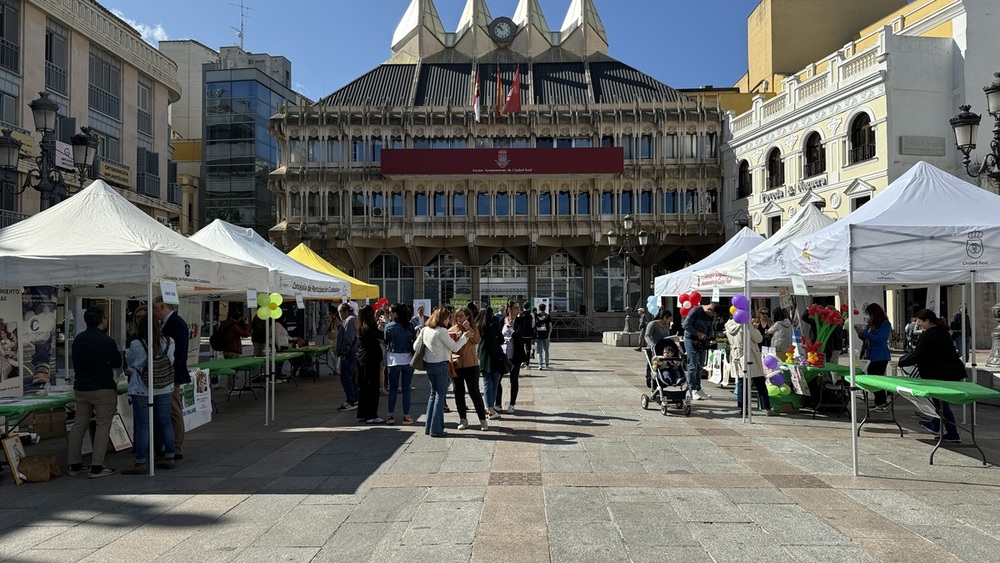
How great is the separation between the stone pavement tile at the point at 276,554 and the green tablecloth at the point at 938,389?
6.63m

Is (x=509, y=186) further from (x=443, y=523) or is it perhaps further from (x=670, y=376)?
(x=443, y=523)

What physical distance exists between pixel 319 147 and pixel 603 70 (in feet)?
66.1

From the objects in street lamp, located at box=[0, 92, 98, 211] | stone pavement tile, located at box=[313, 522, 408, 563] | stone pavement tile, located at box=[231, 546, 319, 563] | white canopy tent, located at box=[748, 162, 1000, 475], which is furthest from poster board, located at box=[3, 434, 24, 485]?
white canopy tent, located at box=[748, 162, 1000, 475]

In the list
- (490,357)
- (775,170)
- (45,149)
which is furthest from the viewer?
(775,170)

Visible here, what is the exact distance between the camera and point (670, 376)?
37.1 ft

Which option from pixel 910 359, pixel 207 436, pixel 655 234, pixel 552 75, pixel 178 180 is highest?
pixel 552 75

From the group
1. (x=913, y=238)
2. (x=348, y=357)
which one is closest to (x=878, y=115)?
(x=913, y=238)

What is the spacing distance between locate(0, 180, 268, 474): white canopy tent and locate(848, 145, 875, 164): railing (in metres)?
25.5

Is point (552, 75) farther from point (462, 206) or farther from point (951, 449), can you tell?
point (951, 449)

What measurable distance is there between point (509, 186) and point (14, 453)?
3554 centimetres

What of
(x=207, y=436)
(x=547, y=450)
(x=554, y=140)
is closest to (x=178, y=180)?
(x=554, y=140)

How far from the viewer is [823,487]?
22.6 feet

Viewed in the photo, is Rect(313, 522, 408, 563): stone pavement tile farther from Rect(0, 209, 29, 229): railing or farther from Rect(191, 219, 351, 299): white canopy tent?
Rect(0, 209, 29, 229): railing

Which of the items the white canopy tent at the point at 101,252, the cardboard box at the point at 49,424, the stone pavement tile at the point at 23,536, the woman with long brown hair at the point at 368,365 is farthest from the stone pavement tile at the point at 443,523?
the cardboard box at the point at 49,424
